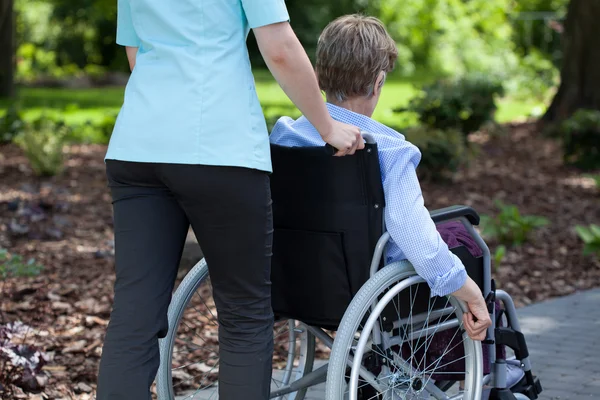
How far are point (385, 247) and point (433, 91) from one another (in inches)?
290

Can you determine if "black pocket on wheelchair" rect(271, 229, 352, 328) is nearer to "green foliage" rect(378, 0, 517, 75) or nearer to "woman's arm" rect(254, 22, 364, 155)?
"woman's arm" rect(254, 22, 364, 155)

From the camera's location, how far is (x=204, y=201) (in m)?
2.35

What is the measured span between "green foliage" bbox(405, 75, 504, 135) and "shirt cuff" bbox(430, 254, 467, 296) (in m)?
6.90

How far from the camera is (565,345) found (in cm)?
440

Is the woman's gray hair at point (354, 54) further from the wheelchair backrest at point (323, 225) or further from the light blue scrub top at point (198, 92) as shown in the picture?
the light blue scrub top at point (198, 92)

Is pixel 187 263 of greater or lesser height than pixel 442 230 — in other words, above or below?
below

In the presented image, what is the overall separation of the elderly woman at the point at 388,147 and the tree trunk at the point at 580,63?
9.64 metres

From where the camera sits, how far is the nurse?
2307mm

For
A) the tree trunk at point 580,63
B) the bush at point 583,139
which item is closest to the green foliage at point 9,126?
the bush at point 583,139

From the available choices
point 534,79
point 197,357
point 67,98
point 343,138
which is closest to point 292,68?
point 343,138

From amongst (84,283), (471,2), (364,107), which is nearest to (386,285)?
(364,107)

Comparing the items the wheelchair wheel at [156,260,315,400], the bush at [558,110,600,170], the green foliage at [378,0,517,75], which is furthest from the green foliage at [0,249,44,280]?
the green foliage at [378,0,517,75]

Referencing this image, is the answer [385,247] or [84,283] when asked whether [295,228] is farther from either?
[84,283]

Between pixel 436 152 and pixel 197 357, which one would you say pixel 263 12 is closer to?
pixel 197 357
